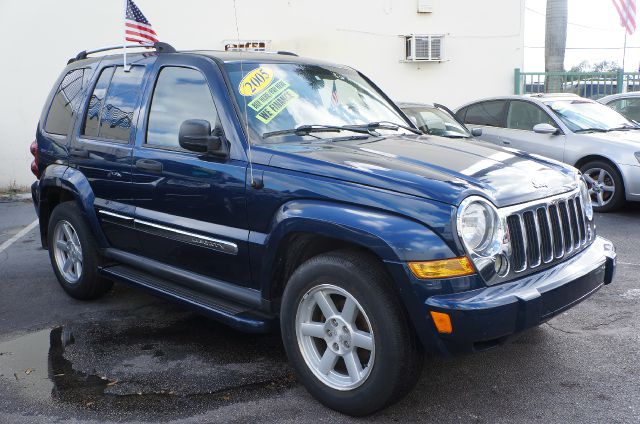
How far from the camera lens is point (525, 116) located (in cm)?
966

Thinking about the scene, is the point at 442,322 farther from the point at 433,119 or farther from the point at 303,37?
the point at 303,37

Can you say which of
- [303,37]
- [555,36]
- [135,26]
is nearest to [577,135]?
[303,37]

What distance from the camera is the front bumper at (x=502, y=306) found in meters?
2.97

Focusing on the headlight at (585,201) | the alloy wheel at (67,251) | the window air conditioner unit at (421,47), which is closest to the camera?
the headlight at (585,201)

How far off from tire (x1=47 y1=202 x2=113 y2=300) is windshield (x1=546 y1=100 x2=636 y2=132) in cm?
659

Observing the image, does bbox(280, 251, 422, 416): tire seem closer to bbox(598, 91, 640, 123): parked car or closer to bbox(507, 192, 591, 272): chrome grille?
bbox(507, 192, 591, 272): chrome grille

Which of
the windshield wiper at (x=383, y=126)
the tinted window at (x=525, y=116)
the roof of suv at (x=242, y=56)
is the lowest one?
the tinted window at (x=525, y=116)

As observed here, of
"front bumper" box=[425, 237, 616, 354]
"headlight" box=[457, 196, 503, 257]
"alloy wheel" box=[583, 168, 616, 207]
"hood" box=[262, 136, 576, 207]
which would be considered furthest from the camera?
"alloy wheel" box=[583, 168, 616, 207]

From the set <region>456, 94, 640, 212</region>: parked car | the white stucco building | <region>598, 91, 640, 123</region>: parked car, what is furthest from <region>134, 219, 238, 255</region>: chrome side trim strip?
<region>598, 91, 640, 123</region>: parked car

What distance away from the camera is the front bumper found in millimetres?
2969

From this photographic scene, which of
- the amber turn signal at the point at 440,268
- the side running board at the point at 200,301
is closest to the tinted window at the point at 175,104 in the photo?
the side running board at the point at 200,301

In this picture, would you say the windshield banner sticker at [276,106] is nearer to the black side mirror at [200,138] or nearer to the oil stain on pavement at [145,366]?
the black side mirror at [200,138]

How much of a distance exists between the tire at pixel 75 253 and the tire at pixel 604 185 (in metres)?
6.21

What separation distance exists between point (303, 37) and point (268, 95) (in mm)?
8868
